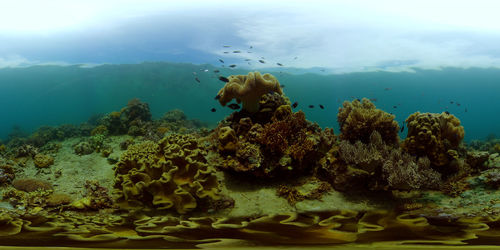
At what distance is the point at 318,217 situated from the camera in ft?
11.2

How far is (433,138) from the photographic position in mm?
5344

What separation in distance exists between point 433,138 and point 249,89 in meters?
4.55

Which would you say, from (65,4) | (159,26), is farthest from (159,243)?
(159,26)

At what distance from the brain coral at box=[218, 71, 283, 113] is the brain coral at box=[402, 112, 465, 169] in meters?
3.60

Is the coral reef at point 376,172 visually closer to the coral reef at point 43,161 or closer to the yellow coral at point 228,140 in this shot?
the yellow coral at point 228,140

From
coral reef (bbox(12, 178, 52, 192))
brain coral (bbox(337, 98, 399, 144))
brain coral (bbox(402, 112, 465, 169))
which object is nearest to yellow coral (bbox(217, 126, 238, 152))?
brain coral (bbox(337, 98, 399, 144))

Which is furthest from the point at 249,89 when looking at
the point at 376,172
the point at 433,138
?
the point at 433,138

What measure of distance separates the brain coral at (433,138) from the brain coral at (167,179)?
15.9ft

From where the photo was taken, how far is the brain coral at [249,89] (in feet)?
20.5

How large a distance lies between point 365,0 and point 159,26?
52.0ft

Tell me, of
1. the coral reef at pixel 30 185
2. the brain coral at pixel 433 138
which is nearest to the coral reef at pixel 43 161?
the coral reef at pixel 30 185

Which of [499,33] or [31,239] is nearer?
[31,239]

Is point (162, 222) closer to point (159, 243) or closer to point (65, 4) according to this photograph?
point (159, 243)

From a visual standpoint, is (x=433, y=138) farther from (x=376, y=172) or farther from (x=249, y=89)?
(x=249, y=89)
